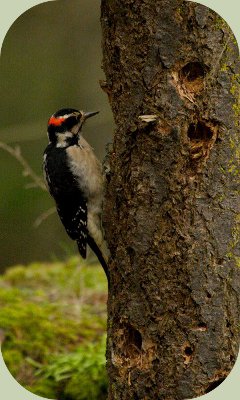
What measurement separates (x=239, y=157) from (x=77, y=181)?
1.55 meters

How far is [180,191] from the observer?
4.34 m

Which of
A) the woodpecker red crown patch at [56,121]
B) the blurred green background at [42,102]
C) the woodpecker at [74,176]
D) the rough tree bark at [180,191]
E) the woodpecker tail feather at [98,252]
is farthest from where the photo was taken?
the blurred green background at [42,102]

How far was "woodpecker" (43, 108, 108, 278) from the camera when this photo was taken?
5.59 m

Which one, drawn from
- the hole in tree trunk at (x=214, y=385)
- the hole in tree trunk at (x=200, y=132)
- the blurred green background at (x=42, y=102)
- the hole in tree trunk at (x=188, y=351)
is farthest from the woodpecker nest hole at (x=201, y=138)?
the blurred green background at (x=42, y=102)

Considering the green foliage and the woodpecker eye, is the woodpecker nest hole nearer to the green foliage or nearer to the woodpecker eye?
the woodpecker eye

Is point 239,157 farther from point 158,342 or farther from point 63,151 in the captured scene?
point 63,151

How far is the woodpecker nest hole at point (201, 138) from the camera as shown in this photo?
172 inches

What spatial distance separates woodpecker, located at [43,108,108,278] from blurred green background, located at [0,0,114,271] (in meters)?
4.12

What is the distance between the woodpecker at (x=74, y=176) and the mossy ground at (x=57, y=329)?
35.7 inches

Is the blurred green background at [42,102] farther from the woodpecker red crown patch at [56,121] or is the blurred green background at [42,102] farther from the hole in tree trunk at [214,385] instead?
the hole in tree trunk at [214,385]

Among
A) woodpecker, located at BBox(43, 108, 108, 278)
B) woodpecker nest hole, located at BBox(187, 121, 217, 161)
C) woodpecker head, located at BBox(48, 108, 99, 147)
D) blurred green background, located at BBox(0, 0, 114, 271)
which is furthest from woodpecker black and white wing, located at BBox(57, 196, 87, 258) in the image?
blurred green background, located at BBox(0, 0, 114, 271)

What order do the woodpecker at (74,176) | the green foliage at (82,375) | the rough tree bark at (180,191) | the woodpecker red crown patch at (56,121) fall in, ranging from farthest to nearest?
1. the green foliage at (82,375)
2. the woodpecker red crown patch at (56,121)
3. the woodpecker at (74,176)
4. the rough tree bark at (180,191)

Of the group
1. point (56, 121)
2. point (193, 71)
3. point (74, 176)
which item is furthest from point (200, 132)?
point (56, 121)

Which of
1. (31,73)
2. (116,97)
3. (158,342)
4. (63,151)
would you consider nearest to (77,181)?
(63,151)
